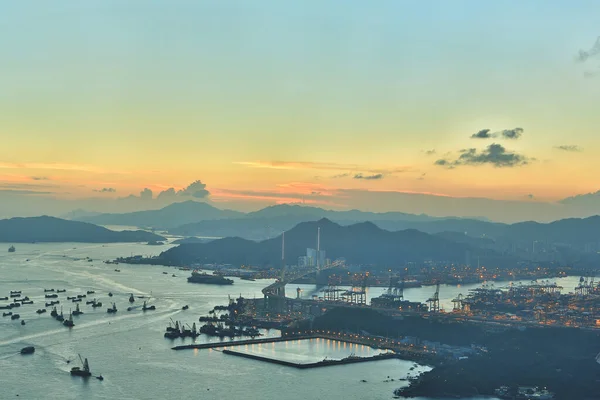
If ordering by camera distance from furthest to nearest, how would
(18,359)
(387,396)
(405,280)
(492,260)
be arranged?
(492,260) → (405,280) → (18,359) → (387,396)

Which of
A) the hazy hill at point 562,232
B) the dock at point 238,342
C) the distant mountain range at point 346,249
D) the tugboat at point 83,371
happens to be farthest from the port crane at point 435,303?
the hazy hill at point 562,232

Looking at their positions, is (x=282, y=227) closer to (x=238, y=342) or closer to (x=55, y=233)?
(x=55, y=233)

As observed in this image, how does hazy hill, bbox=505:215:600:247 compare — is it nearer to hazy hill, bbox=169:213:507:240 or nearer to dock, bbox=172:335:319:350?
hazy hill, bbox=169:213:507:240

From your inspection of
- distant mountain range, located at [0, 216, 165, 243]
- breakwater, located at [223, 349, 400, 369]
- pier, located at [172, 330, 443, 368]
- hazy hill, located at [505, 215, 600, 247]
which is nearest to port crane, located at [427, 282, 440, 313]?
pier, located at [172, 330, 443, 368]

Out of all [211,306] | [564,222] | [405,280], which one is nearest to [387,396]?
[211,306]

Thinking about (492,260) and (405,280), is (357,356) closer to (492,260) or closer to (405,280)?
(405,280)

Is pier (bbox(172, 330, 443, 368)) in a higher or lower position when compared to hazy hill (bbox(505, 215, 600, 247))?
lower

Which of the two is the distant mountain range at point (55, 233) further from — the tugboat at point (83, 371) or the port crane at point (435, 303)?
the tugboat at point (83, 371)
